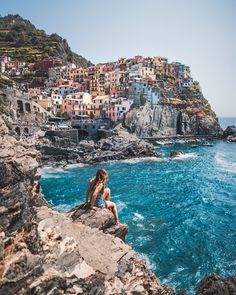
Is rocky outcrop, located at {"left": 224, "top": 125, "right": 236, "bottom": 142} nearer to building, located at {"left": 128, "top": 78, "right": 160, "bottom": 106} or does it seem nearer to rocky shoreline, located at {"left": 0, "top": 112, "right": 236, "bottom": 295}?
building, located at {"left": 128, "top": 78, "right": 160, "bottom": 106}

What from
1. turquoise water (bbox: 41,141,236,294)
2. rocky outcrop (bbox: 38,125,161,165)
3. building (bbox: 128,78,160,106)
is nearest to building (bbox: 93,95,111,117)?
building (bbox: 128,78,160,106)

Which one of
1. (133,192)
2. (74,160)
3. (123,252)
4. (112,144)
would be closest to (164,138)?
(112,144)

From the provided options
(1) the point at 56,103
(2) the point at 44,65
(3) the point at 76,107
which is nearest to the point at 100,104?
(3) the point at 76,107

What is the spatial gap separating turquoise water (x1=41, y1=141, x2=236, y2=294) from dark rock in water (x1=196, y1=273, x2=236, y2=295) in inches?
167

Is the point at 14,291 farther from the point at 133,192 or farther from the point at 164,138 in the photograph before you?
the point at 164,138

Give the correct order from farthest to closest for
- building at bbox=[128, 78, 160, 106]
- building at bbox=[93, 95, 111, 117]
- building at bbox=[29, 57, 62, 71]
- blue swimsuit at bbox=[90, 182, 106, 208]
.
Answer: building at bbox=[29, 57, 62, 71] < building at bbox=[128, 78, 160, 106] < building at bbox=[93, 95, 111, 117] < blue swimsuit at bbox=[90, 182, 106, 208]

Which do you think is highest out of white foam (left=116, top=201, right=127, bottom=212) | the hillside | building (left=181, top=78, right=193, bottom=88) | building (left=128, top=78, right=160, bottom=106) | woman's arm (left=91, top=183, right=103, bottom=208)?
the hillside

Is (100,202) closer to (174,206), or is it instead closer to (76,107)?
(174,206)

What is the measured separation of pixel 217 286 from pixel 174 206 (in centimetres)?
2352

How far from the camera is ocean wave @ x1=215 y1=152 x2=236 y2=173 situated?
215 feet

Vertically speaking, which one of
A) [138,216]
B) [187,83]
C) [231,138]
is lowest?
[138,216]

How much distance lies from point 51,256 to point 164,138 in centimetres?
10507

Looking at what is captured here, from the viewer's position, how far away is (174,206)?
3922 centimetres

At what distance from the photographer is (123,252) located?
512 inches
